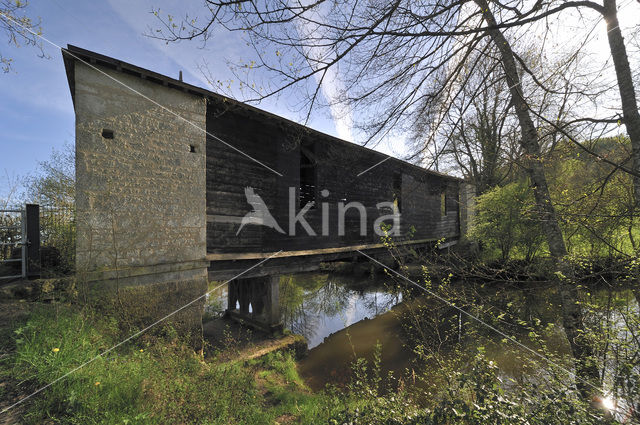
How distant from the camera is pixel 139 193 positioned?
4719mm

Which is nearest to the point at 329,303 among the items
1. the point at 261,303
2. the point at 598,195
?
the point at 261,303

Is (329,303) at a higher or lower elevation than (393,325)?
lower

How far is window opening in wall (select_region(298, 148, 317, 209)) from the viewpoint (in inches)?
308

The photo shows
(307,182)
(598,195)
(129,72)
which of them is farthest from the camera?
(307,182)

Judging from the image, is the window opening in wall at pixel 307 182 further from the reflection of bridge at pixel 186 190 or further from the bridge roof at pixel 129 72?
the bridge roof at pixel 129 72

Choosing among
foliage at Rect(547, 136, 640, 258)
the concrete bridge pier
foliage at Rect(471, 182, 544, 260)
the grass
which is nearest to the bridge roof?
foliage at Rect(547, 136, 640, 258)

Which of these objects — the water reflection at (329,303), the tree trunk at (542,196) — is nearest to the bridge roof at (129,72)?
the tree trunk at (542,196)

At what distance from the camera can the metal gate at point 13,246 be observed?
434 centimetres

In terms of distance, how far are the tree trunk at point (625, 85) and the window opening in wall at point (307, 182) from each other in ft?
19.9

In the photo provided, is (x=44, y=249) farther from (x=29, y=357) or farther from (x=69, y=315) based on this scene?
(x=29, y=357)

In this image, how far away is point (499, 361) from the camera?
6156 mm

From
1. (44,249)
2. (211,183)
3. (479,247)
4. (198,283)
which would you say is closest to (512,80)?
(211,183)

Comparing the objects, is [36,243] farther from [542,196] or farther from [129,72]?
[542,196]

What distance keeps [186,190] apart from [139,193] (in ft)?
2.72
